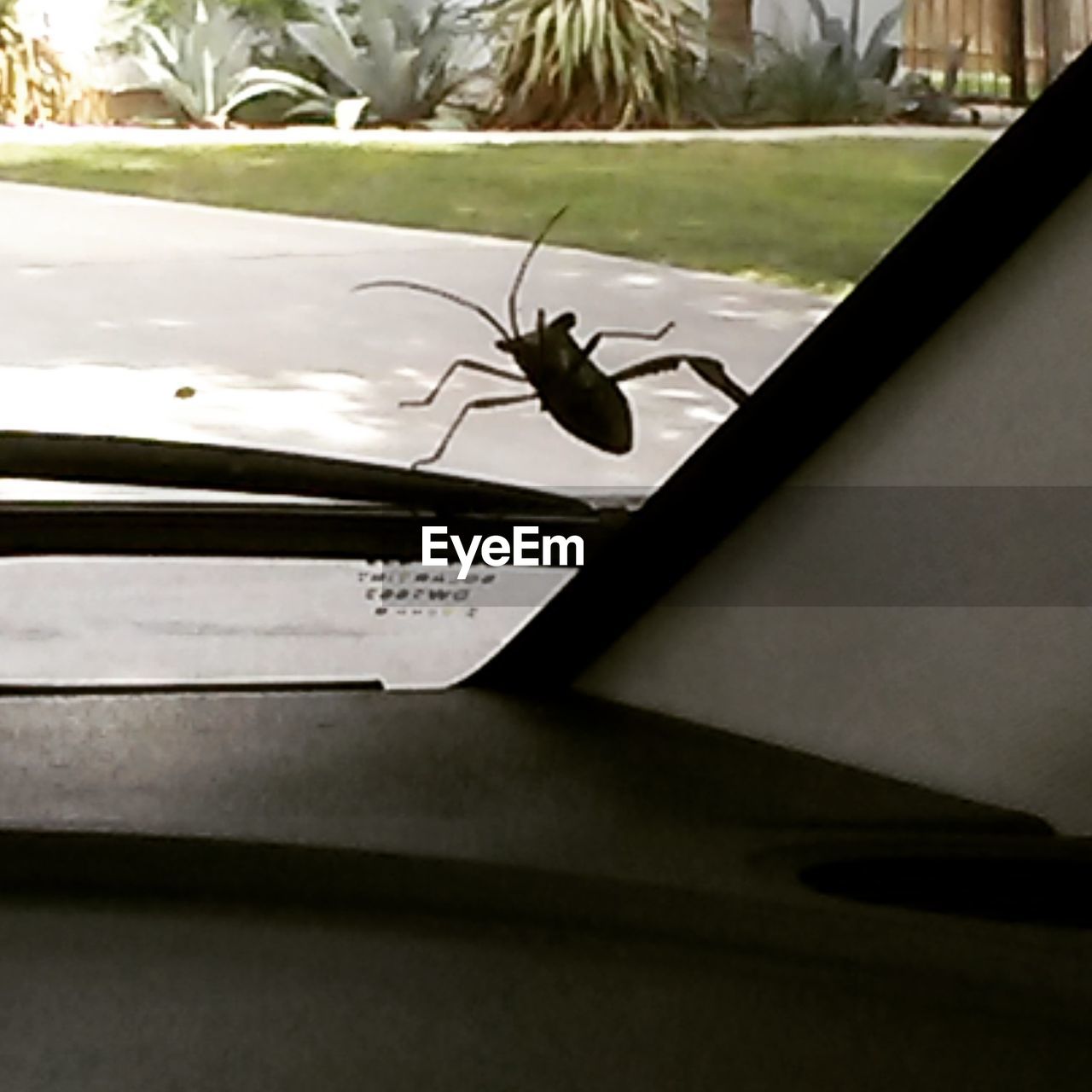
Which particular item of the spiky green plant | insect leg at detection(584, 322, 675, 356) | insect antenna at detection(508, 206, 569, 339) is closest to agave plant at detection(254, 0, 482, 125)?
the spiky green plant

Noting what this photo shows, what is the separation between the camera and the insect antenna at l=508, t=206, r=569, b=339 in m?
1.33

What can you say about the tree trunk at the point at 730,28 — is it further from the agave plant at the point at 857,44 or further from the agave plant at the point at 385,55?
the agave plant at the point at 385,55

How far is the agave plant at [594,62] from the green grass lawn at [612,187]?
0.02 meters


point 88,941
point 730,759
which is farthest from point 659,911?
point 88,941

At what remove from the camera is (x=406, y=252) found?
1.33m

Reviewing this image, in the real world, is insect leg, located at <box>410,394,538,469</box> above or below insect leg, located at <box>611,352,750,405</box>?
below

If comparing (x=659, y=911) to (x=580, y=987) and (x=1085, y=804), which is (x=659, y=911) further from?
(x=1085, y=804)

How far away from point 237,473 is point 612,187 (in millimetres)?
358

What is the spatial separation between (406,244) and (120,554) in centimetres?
37

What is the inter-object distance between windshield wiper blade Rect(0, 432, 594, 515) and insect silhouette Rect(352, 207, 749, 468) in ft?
0.10

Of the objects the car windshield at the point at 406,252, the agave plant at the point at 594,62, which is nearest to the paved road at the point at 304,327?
the car windshield at the point at 406,252

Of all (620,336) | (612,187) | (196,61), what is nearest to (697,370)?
(620,336)

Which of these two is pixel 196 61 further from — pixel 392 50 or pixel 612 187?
pixel 612 187

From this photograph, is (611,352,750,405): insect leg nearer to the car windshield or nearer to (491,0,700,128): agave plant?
the car windshield
